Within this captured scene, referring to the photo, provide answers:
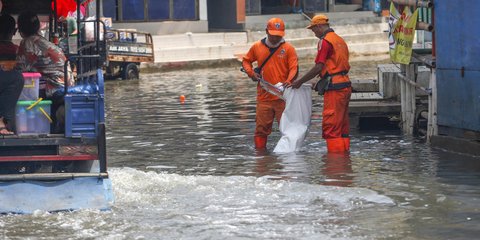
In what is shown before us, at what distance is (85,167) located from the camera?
9.57m

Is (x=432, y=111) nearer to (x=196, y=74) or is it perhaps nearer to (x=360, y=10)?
(x=196, y=74)

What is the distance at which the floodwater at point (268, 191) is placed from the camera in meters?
8.40

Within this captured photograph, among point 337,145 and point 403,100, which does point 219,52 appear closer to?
point 403,100

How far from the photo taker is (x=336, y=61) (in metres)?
12.6

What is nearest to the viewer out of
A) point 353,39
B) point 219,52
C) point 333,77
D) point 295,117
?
point 333,77

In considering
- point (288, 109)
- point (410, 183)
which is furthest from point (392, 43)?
point (410, 183)

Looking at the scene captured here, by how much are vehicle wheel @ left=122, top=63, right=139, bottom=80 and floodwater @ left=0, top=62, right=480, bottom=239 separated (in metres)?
13.7

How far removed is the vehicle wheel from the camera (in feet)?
98.9

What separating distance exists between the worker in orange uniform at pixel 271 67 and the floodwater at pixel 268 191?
56 cm

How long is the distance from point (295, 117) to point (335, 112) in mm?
653

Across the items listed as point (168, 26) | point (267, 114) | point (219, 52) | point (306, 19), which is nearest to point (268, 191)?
point (267, 114)

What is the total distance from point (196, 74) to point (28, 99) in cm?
2292

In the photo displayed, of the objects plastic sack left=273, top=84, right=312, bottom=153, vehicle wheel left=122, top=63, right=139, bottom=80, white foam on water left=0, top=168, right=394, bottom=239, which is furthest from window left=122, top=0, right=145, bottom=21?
white foam on water left=0, top=168, right=394, bottom=239

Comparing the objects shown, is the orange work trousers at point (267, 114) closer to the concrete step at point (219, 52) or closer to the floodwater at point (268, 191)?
the floodwater at point (268, 191)
